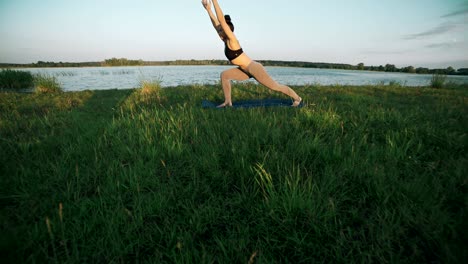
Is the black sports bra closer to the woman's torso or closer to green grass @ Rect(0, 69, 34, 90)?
the woman's torso

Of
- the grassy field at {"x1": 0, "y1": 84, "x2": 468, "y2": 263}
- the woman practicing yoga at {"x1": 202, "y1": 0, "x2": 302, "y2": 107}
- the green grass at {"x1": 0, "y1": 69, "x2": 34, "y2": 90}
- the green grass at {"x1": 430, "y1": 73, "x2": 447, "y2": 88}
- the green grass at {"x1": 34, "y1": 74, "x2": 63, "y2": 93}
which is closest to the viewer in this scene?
the grassy field at {"x1": 0, "y1": 84, "x2": 468, "y2": 263}

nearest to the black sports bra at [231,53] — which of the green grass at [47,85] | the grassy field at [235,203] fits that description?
the grassy field at [235,203]

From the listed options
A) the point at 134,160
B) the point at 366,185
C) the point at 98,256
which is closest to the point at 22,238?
the point at 98,256

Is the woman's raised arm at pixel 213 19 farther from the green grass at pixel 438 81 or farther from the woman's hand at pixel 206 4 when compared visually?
the green grass at pixel 438 81

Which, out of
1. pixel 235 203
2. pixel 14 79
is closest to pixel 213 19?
pixel 235 203

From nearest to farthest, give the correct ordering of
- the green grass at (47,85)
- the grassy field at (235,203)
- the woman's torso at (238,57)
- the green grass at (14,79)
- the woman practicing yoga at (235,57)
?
the grassy field at (235,203) < the woman practicing yoga at (235,57) < the woman's torso at (238,57) < the green grass at (47,85) < the green grass at (14,79)

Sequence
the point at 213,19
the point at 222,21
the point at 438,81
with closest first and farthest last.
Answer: the point at 222,21
the point at 213,19
the point at 438,81

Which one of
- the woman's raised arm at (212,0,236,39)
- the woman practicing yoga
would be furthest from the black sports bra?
the woman's raised arm at (212,0,236,39)

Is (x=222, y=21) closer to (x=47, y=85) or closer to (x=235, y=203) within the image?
(x=235, y=203)

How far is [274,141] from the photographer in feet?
7.93

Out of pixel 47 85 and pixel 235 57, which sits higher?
pixel 235 57

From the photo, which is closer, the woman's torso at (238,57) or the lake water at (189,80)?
the woman's torso at (238,57)

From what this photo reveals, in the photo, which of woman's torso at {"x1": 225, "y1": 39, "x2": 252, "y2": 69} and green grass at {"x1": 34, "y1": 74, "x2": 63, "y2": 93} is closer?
woman's torso at {"x1": 225, "y1": 39, "x2": 252, "y2": 69}

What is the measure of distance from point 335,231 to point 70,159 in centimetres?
Answer: 261
